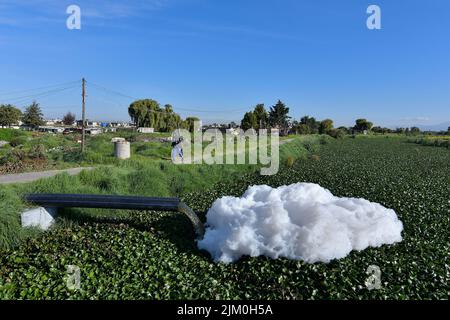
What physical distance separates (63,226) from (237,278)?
4.19 metres

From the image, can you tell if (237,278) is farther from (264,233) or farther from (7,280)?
(7,280)

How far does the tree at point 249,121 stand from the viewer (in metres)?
A: 55.1

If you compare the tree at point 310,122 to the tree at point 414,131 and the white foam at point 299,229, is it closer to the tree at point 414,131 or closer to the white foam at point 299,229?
the tree at point 414,131

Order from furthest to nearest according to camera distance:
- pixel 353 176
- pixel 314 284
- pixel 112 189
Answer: pixel 353 176, pixel 112 189, pixel 314 284

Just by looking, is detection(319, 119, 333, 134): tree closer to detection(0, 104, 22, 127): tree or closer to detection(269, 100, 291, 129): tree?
detection(269, 100, 291, 129): tree

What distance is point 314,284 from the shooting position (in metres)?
5.20

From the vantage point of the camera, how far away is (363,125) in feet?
311

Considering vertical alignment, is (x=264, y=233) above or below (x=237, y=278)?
above

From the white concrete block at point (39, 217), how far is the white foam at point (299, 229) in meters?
3.36

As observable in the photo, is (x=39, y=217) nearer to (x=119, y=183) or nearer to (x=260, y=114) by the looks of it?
(x=119, y=183)

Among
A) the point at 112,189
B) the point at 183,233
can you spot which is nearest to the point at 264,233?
the point at 183,233

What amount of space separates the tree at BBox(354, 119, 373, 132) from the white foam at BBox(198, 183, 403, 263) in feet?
306
